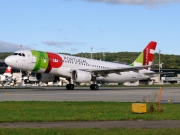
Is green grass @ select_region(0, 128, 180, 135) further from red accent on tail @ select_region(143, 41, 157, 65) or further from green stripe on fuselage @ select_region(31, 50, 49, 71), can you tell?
red accent on tail @ select_region(143, 41, 157, 65)

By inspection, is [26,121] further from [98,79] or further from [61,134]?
[98,79]

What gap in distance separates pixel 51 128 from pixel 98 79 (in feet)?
144

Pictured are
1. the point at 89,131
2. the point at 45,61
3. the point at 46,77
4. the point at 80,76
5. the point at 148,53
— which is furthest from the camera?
the point at 148,53

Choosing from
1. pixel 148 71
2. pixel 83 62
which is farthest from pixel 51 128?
pixel 148 71

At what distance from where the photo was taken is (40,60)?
55.6 m

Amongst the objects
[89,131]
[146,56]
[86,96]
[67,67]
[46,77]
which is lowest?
[89,131]

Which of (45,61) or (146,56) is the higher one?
(146,56)

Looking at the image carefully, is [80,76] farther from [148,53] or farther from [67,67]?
[148,53]

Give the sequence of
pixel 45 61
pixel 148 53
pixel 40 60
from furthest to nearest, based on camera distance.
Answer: pixel 148 53
pixel 45 61
pixel 40 60

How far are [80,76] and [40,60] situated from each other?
523 centimetres

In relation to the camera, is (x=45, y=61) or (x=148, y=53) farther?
(x=148, y=53)

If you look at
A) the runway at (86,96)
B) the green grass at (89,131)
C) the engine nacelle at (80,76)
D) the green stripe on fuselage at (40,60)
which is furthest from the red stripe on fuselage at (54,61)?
the green grass at (89,131)

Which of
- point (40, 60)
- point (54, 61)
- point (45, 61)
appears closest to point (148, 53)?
point (54, 61)

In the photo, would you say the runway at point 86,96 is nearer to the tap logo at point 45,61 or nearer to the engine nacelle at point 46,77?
the tap logo at point 45,61
